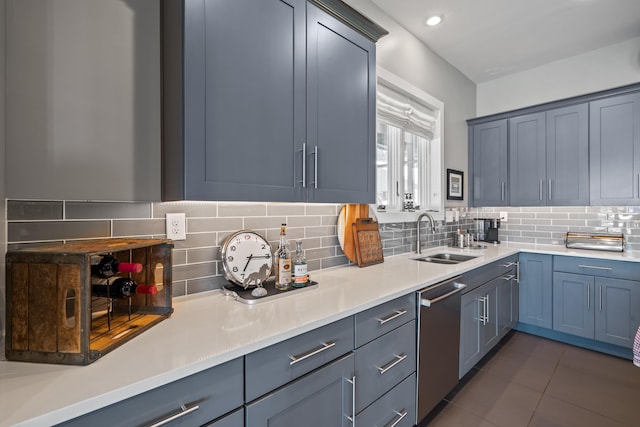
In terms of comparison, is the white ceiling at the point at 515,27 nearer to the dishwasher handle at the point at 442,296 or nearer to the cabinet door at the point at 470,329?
the dishwasher handle at the point at 442,296

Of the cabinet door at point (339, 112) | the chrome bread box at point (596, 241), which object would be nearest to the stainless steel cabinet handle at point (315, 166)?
the cabinet door at point (339, 112)

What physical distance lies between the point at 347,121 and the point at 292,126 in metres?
0.41

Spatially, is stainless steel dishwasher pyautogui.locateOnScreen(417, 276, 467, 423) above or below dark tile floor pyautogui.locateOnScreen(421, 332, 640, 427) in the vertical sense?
above

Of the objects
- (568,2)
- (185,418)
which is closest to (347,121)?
(185,418)

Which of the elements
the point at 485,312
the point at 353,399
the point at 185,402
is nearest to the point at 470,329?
the point at 485,312

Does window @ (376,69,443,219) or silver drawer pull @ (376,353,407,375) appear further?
window @ (376,69,443,219)

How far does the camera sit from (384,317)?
1.47m

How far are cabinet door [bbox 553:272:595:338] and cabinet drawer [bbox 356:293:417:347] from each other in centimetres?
212

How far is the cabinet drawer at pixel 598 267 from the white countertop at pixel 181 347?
200 centimetres

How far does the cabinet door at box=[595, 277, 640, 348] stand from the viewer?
2510 mm

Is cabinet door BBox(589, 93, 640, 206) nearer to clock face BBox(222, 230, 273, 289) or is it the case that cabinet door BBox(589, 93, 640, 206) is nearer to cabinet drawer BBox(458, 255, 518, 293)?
cabinet drawer BBox(458, 255, 518, 293)

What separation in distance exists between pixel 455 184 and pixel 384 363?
8.30ft

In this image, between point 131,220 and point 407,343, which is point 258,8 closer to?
point 131,220

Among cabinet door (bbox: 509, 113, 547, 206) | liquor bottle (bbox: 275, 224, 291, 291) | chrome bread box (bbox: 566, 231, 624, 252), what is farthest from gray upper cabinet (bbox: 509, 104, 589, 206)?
liquor bottle (bbox: 275, 224, 291, 291)
